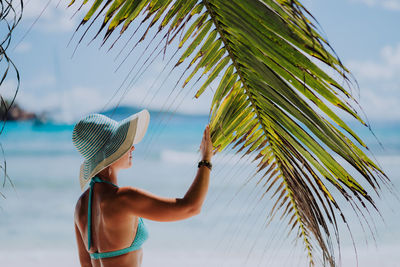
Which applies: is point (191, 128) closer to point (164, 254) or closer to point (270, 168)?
point (164, 254)

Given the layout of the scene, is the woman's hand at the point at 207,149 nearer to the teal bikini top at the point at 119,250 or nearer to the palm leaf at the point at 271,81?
the palm leaf at the point at 271,81

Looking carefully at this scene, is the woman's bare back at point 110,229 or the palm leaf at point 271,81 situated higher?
the palm leaf at point 271,81

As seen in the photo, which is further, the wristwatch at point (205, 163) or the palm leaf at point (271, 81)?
the wristwatch at point (205, 163)

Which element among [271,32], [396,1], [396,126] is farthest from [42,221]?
[396,1]

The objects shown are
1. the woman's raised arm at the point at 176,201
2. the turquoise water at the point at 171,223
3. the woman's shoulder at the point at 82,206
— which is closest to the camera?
the woman's raised arm at the point at 176,201

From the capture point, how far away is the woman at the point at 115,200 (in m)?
1.16

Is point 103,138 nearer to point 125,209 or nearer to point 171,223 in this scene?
point 125,209

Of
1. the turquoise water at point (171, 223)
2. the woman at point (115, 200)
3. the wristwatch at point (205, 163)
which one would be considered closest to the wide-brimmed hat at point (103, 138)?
the woman at point (115, 200)

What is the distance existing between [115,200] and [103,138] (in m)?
0.23

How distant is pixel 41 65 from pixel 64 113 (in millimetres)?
2525

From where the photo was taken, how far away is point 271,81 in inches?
27.2

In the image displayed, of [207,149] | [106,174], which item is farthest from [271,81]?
[106,174]

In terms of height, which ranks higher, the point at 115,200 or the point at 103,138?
the point at 103,138

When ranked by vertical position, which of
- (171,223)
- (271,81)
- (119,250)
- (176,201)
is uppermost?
(271,81)
